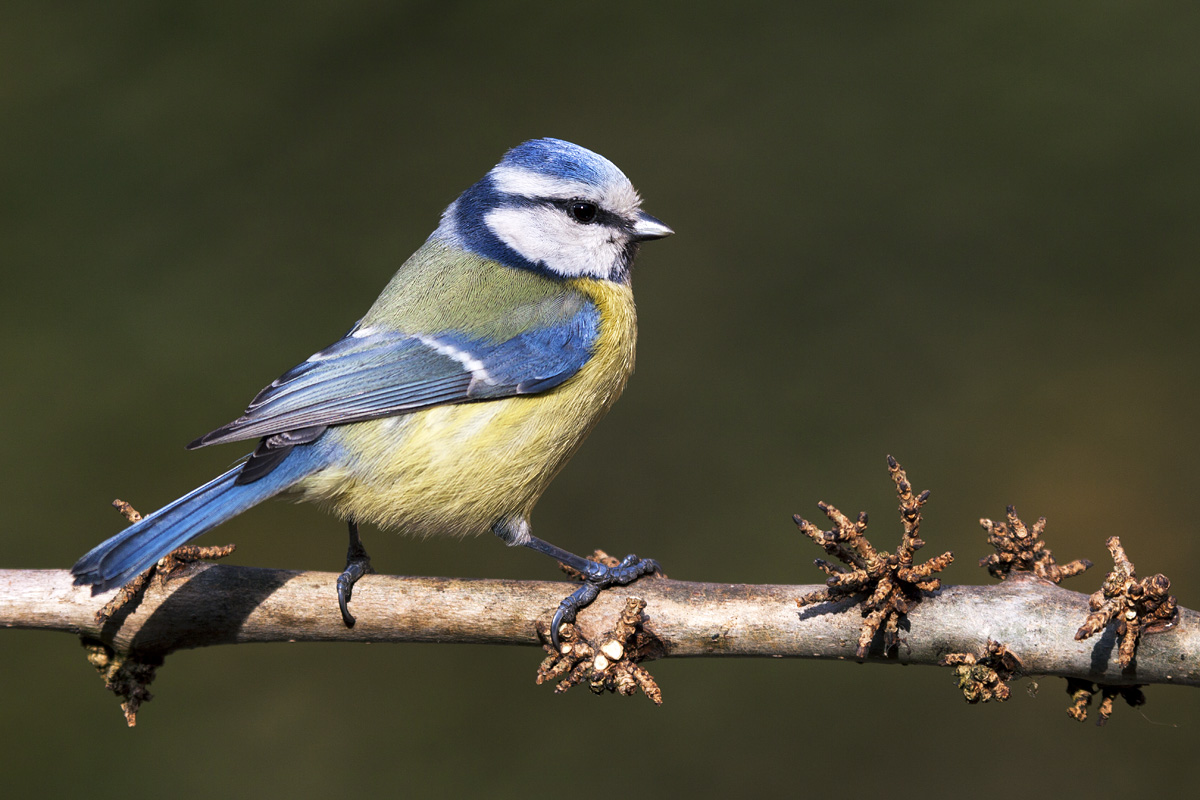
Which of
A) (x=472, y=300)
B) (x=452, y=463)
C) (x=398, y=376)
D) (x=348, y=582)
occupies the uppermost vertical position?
(x=472, y=300)

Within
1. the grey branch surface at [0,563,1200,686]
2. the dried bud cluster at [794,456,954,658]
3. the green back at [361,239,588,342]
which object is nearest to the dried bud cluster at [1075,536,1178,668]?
the grey branch surface at [0,563,1200,686]

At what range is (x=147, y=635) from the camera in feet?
4.90

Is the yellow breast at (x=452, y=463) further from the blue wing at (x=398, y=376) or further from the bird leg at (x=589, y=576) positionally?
the bird leg at (x=589, y=576)

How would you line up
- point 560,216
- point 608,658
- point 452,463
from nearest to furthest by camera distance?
point 608,658
point 452,463
point 560,216

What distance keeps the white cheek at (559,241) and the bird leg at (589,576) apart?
1.85ft

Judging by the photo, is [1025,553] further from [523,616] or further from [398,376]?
[398,376]

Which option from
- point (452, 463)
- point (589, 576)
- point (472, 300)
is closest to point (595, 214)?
point (472, 300)

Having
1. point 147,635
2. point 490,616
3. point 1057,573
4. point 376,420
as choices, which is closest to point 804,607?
point 1057,573

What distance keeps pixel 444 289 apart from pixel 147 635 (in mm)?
780

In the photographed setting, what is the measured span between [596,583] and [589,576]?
6 centimetres

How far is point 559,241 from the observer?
190 cm

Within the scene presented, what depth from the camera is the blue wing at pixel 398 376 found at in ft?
5.15

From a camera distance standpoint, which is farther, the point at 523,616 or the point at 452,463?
the point at 452,463

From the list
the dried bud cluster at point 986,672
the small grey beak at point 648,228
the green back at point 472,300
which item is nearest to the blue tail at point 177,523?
the green back at point 472,300
